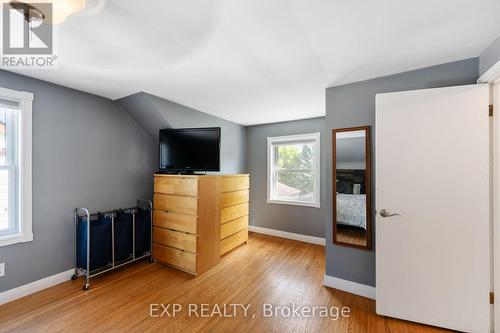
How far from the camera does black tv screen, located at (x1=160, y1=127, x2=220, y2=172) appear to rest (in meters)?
2.59

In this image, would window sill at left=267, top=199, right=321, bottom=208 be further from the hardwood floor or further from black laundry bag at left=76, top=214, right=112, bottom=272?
black laundry bag at left=76, top=214, right=112, bottom=272

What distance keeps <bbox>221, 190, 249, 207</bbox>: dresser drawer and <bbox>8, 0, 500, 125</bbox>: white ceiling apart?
1502 mm

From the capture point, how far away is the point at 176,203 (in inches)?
101

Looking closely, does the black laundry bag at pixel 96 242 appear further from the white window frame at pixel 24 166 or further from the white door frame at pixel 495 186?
the white door frame at pixel 495 186

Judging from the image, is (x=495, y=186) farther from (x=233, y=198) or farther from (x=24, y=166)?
(x=24, y=166)

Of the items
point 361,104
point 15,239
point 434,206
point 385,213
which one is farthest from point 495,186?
point 15,239

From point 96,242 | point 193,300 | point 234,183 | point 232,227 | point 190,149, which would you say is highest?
point 190,149

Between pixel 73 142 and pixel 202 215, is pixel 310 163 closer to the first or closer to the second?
pixel 202 215

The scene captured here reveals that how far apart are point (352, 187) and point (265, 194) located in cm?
212

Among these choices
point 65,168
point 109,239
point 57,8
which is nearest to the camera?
point 57,8

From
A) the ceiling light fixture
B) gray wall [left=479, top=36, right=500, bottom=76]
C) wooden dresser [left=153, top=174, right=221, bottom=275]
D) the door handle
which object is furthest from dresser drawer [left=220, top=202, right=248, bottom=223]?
gray wall [left=479, top=36, right=500, bottom=76]

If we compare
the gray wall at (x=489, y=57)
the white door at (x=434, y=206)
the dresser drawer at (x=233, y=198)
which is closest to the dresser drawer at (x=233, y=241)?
the dresser drawer at (x=233, y=198)

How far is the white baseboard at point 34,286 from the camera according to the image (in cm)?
188

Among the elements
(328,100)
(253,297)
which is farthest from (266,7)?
(253,297)
